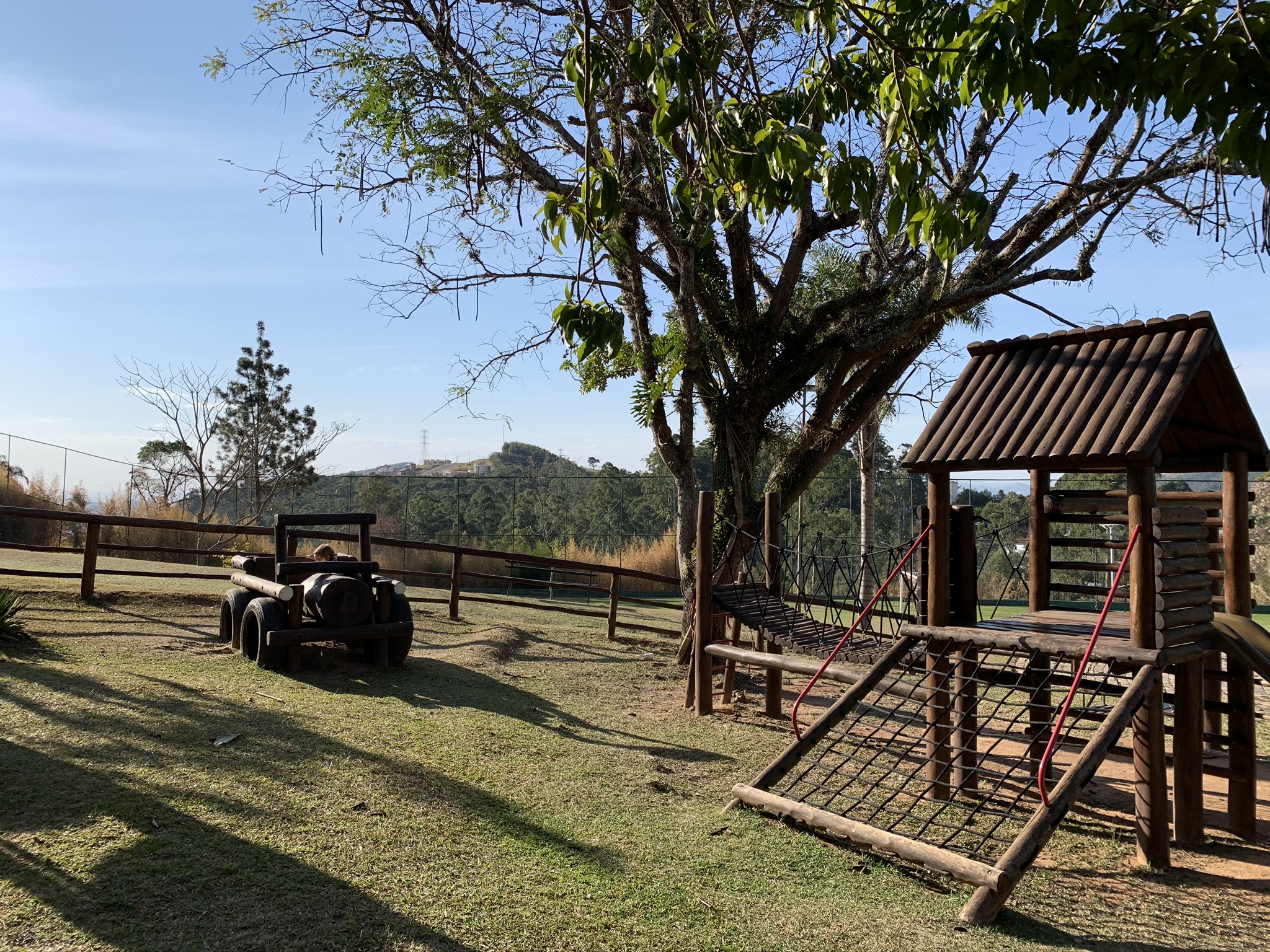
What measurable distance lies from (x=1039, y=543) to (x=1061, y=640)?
2333 mm

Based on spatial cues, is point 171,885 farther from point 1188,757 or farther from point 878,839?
point 1188,757

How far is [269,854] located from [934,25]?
186 inches

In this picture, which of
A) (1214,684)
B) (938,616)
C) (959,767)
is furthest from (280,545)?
(1214,684)

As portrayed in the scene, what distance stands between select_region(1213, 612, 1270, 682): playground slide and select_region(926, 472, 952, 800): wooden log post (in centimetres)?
162

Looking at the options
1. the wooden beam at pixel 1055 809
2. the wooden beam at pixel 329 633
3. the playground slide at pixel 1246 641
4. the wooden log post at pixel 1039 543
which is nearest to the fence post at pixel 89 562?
the wooden beam at pixel 329 633

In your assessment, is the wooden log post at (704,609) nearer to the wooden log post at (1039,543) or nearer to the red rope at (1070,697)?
the wooden log post at (1039,543)

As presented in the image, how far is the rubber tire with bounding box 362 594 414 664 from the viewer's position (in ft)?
27.7

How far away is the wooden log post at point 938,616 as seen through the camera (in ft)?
19.7

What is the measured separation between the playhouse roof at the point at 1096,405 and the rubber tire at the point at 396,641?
488 cm

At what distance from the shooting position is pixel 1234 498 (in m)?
6.46

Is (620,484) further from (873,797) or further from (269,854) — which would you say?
(269,854)

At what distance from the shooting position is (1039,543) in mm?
7504

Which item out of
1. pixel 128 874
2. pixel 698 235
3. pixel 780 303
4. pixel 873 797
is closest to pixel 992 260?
pixel 780 303

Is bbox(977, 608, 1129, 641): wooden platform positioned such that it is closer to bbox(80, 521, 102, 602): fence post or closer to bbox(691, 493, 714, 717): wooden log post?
bbox(691, 493, 714, 717): wooden log post
